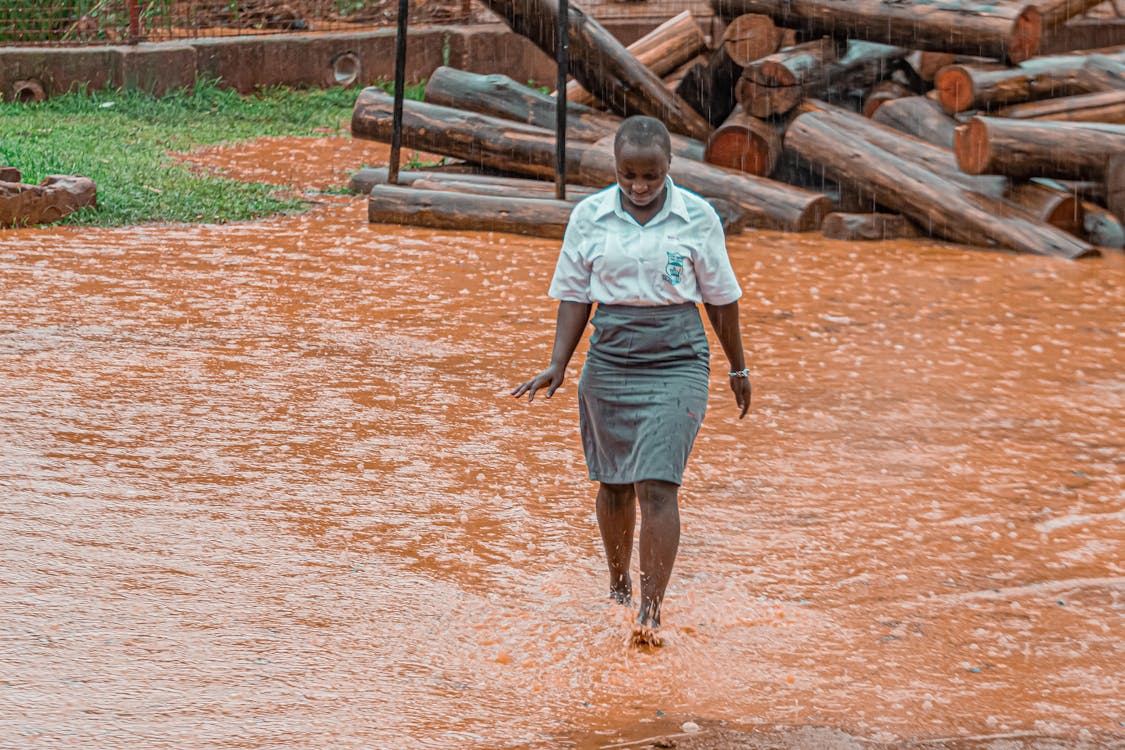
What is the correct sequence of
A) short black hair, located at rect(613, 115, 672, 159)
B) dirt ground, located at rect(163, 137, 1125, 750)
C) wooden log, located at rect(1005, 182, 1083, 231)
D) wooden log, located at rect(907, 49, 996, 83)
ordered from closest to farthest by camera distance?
1. dirt ground, located at rect(163, 137, 1125, 750)
2. short black hair, located at rect(613, 115, 672, 159)
3. wooden log, located at rect(1005, 182, 1083, 231)
4. wooden log, located at rect(907, 49, 996, 83)

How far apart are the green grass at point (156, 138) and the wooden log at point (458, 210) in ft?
3.30

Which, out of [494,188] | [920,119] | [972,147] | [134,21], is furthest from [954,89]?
[134,21]

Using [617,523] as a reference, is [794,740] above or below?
below

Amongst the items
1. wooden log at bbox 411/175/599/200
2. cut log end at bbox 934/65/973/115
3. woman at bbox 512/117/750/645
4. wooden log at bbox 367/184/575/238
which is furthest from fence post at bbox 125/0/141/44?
woman at bbox 512/117/750/645

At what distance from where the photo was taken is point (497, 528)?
4.73 metres

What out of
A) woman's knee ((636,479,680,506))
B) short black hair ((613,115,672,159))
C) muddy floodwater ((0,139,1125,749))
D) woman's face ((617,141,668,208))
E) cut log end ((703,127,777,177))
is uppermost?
short black hair ((613,115,672,159))

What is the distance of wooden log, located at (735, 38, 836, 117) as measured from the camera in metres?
11.5

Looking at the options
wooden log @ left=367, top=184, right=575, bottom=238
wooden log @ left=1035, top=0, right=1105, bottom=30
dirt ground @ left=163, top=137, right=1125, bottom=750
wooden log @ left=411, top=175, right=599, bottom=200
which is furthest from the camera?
wooden log @ left=1035, top=0, right=1105, bottom=30

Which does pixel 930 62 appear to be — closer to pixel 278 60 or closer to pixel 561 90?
pixel 561 90

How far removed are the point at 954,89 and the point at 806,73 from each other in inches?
49.5

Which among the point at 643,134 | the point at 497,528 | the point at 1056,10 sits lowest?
the point at 497,528

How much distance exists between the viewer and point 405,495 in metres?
5.03

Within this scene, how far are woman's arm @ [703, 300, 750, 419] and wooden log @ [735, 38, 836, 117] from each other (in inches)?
315

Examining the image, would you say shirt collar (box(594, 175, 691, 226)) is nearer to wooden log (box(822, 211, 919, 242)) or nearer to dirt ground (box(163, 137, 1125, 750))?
dirt ground (box(163, 137, 1125, 750))
